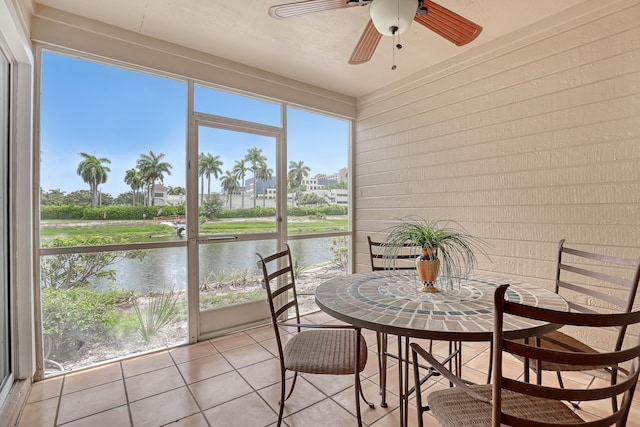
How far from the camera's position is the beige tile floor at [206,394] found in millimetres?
1810

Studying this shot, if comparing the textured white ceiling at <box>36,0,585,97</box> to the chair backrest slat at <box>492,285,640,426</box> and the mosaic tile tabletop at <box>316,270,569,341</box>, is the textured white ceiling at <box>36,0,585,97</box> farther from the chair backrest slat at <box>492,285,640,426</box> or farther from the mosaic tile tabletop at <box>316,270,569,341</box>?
the chair backrest slat at <box>492,285,640,426</box>

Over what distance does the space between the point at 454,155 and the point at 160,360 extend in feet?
10.5

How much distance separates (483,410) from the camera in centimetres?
115

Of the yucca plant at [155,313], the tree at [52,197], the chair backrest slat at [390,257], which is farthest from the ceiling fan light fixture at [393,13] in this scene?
the yucca plant at [155,313]

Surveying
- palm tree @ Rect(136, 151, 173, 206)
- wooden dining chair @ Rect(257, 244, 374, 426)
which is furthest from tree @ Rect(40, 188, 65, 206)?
wooden dining chair @ Rect(257, 244, 374, 426)

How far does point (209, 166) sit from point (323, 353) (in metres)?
2.11

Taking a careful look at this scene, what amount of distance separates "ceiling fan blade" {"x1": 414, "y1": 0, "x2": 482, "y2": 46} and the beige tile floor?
2.25 meters

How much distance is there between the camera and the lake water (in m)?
2.61

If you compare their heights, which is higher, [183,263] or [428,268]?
[428,268]

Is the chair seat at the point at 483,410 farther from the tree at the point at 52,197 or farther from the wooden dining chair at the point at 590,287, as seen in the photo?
the tree at the point at 52,197

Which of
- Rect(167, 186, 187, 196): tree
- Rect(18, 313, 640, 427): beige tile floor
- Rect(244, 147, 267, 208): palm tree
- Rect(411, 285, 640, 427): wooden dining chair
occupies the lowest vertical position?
Rect(18, 313, 640, 427): beige tile floor

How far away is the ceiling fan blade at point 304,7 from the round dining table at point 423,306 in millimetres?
1524

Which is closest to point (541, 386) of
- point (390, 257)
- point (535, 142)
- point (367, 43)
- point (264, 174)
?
point (390, 257)

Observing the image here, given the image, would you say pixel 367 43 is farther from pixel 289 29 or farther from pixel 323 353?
pixel 323 353
